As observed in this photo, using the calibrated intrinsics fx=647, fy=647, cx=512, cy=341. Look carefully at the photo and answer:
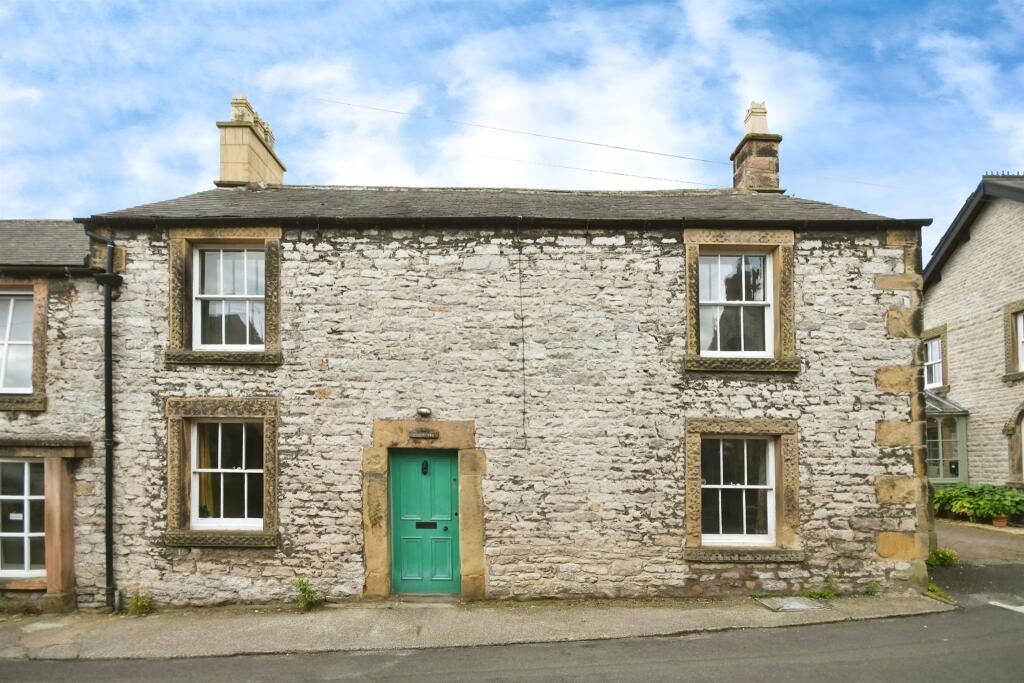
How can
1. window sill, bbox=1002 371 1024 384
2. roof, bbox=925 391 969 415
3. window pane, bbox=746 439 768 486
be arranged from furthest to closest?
roof, bbox=925 391 969 415 < window sill, bbox=1002 371 1024 384 < window pane, bbox=746 439 768 486

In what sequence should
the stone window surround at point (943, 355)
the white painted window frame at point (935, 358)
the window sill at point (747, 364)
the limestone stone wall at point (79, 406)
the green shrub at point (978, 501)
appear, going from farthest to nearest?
the white painted window frame at point (935, 358) < the stone window surround at point (943, 355) < the green shrub at point (978, 501) < the window sill at point (747, 364) < the limestone stone wall at point (79, 406)

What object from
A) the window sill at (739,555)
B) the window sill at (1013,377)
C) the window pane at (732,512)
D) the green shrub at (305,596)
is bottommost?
the green shrub at (305,596)

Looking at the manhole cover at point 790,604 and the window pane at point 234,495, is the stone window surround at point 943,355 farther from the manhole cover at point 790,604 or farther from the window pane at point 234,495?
the window pane at point 234,495

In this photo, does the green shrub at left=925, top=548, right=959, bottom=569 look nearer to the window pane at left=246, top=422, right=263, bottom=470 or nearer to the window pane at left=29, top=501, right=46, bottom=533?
the window pane at left=246, top=422, right=263, bottom=470

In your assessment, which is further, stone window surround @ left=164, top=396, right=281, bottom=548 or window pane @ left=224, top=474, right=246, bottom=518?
window pane @ left=224, top=474, right=246, bottom=518

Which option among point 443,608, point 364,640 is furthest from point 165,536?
point 443,608

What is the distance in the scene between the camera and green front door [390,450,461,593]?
8.57m

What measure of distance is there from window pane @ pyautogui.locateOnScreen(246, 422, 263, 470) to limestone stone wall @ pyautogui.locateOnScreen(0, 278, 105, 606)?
185cm

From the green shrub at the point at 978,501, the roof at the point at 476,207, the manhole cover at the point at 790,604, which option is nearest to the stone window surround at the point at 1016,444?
the green shrub at the point at 978,501

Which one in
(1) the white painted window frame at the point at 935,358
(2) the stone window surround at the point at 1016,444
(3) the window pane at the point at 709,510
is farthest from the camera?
(1) the white painted window frame at the point at 935,358

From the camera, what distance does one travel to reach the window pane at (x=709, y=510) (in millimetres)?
8656

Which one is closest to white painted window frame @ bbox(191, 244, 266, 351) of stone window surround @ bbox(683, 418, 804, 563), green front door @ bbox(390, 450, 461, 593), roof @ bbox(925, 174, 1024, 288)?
green front door @ bbox(390, 450, 461, 593)

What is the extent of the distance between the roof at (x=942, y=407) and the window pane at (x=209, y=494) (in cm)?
1621

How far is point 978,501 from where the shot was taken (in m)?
14.4
